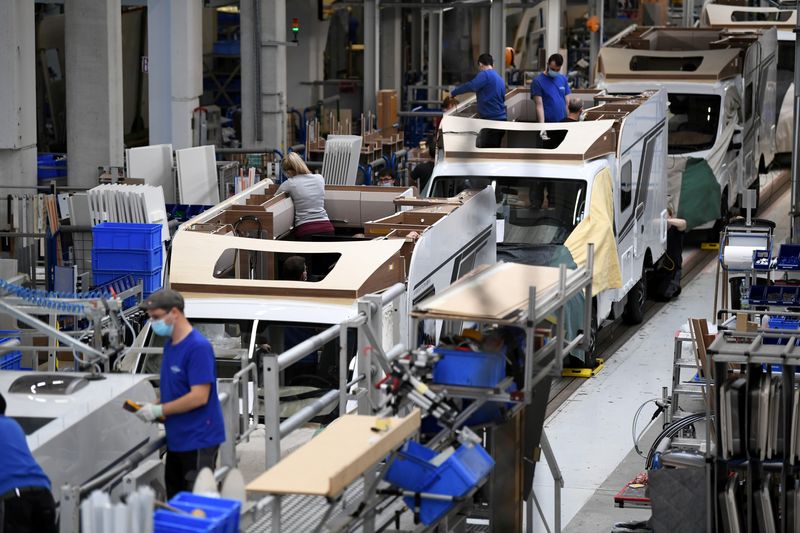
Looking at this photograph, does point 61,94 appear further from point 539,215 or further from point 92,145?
point 539,215

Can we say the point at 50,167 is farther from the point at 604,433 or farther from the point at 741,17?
the point at 741,17

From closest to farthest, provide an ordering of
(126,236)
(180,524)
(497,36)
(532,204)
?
(180,524) < (126,236) < (532,204) < (497,36)

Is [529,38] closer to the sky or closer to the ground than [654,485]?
closer to the sky

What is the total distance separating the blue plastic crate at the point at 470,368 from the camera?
738cm

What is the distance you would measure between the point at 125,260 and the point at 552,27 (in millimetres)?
20991

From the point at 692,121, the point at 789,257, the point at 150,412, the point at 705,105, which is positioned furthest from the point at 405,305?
the point at 692,121

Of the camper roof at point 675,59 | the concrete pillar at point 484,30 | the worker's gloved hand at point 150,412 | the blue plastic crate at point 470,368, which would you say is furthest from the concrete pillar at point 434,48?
the worker's gloved hand at point 150,412

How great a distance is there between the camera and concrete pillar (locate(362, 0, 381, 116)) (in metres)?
26.7

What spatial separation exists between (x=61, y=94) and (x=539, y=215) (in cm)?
1660

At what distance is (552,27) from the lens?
103 ft

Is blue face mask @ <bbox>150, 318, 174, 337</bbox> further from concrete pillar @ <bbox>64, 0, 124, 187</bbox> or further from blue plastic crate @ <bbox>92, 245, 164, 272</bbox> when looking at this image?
concrete pillar @ <bbox>64, 0, 124, 187</bbox>

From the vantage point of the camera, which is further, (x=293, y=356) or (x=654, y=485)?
(x=654, y=485)

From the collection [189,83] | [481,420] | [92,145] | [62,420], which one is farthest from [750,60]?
[62,420]

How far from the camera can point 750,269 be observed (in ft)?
39.5
